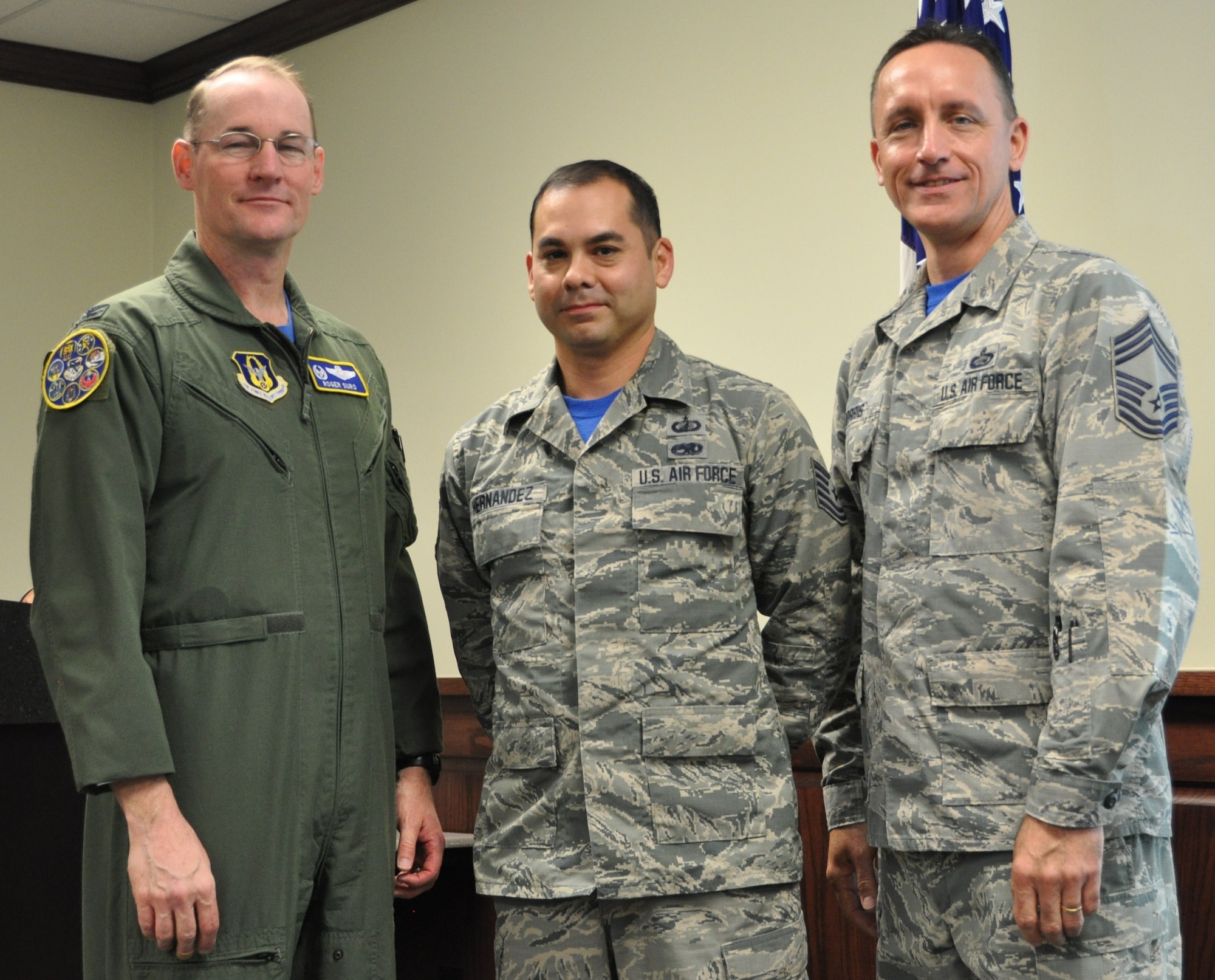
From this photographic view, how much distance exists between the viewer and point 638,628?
Answer: 188 centimetres

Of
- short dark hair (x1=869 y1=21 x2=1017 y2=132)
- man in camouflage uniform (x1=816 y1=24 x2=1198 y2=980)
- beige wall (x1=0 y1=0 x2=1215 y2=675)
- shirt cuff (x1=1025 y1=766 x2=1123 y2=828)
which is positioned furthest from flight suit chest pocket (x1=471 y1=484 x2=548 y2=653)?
beige wall (x1=0 y1=0 x2=1215 y2=675)

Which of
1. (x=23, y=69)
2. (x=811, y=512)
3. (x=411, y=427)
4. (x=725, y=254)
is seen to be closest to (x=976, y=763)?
(x=811, y=512)

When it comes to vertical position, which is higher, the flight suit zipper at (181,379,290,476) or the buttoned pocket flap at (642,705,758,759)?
the flight suit zipper at (181,379,290,476)

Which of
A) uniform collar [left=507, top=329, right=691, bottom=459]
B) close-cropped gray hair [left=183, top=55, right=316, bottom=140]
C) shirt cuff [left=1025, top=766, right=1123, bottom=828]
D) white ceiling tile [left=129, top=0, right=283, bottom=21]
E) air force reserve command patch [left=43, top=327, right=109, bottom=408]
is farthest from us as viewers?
white ceiling tile [left=129, top=0, right=283, bottom=21]

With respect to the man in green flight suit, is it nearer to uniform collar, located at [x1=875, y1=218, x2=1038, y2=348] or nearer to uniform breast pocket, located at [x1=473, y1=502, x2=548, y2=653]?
uniform breast pocket, located at [x1=473, y1=502, x2=548, y2=653]

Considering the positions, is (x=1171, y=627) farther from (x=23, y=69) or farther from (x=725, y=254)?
(x=23, y=69)

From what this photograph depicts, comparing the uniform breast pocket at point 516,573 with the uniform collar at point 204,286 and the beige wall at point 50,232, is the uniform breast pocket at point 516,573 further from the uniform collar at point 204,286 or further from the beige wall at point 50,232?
the beige wall at point 50,232

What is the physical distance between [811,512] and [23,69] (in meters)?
4.06

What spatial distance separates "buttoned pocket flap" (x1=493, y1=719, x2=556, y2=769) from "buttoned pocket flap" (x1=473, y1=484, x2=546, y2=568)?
247mm

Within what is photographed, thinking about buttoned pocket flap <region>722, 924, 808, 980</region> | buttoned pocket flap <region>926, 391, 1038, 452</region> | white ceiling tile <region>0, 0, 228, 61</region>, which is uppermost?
white ceiling tile <region>0, 0, 228, 61</region>

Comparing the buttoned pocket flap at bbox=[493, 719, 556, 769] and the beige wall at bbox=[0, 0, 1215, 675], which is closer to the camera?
the buttoned pocket flap at bbox=[493, 719, 556, 769]

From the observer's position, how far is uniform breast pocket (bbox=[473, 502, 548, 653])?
6.35 ft

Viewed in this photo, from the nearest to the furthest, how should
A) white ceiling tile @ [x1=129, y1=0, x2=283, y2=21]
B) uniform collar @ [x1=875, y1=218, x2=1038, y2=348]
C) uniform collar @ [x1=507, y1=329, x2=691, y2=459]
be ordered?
uniform collar @ [x1=875, y1=218, x2=1038, y2=348], uniform collar @ [x1=507, y1=329, x2=691, y2=459], white ceiling tile @ [x1=129, y1=0, x2=283, y2=21]

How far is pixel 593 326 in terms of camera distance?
2.00m
